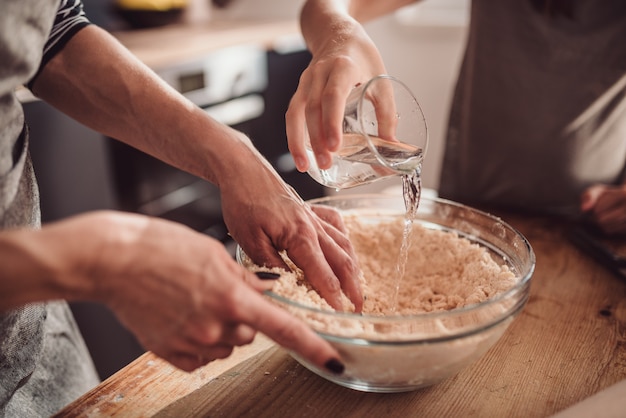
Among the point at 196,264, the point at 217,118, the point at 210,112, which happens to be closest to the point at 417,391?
the point at 196,264

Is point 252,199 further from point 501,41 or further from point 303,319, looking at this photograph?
point 501,41

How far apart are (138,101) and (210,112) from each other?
138 cm

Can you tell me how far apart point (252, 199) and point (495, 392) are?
1.43 feet

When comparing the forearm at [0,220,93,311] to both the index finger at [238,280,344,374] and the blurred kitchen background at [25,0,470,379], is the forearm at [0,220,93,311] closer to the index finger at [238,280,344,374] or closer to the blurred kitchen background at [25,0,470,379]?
the index finger at [238,280,344,374]

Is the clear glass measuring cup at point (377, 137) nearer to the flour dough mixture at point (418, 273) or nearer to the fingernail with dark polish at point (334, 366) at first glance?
the flour dough mixture at point (418, 273)

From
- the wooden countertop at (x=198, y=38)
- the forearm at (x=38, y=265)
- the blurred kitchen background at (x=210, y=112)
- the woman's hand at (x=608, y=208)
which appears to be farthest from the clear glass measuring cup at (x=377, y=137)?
the wooden countertop at (x=198, y=38)

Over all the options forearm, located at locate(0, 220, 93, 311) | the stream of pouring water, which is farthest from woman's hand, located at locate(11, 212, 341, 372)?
the stream of pouring water

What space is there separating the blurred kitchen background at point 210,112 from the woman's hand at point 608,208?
85cm

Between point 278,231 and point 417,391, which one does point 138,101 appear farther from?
point 417,391

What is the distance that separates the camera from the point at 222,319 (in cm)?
54

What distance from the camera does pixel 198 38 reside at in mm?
2414

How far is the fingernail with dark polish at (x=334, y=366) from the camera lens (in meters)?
0.57

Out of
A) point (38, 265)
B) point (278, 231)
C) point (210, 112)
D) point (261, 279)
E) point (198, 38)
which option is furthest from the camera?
→ point (198, 38)

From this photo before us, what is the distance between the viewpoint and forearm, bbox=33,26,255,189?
34.4 inches
